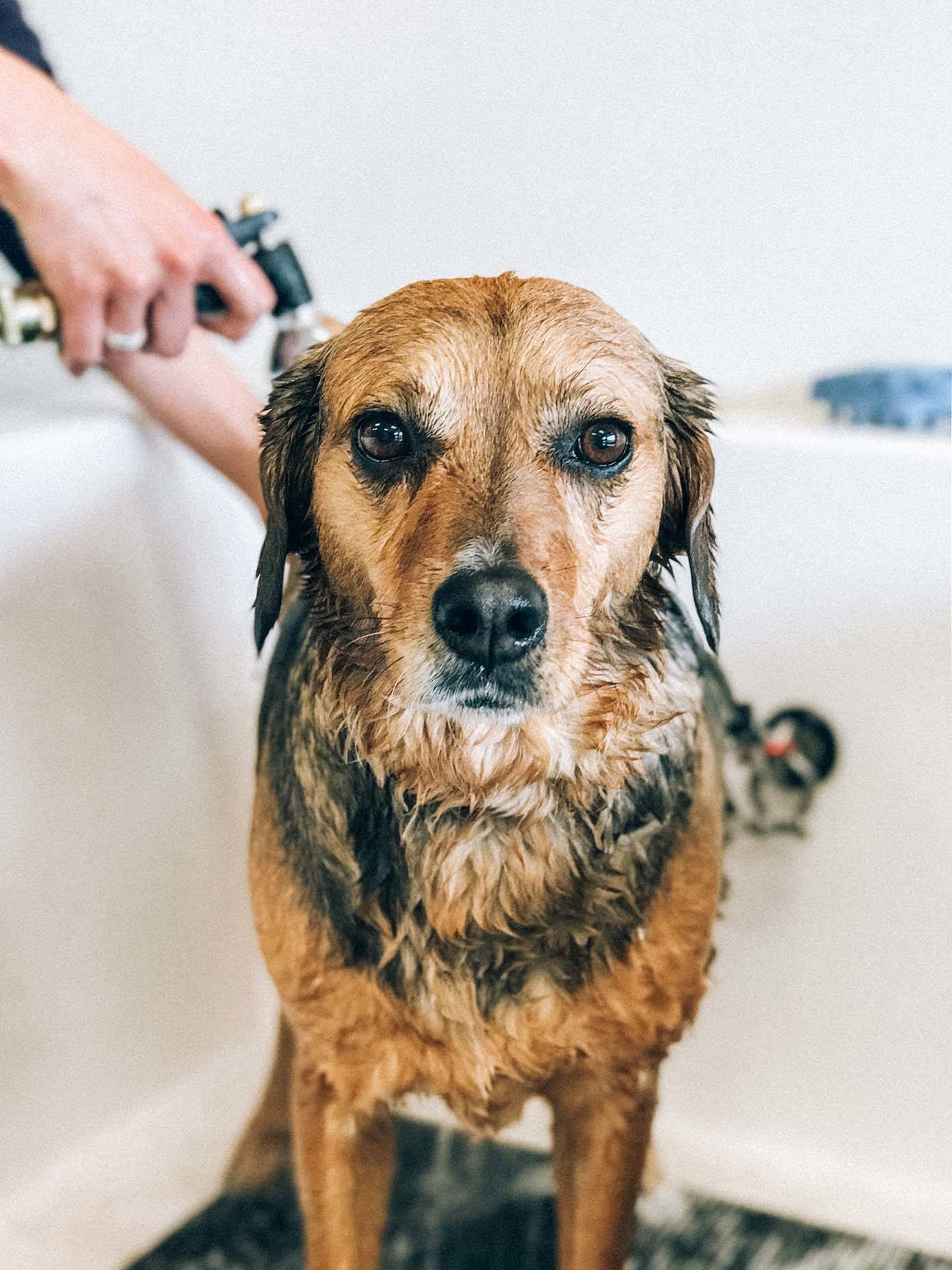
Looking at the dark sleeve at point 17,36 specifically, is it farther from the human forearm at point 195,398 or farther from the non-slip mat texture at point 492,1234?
Answer: the non-slip mat texture at point 492,1234

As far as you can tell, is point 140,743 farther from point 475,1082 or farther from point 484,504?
point 484,504

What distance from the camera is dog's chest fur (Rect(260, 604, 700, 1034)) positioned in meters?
0.77

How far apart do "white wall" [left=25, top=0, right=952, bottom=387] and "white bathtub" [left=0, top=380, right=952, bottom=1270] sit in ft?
0.41

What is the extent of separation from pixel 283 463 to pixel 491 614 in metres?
0.22

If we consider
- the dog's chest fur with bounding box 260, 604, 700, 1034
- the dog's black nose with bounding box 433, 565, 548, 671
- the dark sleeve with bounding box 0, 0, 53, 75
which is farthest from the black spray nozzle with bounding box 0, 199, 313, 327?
the dog's black nose with bounding box 433, 565, 548, 671

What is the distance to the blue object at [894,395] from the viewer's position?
3.41 feet

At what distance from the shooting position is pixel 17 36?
109cm

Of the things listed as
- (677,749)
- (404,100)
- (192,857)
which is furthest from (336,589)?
(192,857)

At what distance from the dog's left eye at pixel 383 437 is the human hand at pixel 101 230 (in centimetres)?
39

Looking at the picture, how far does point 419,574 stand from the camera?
2.13 ft

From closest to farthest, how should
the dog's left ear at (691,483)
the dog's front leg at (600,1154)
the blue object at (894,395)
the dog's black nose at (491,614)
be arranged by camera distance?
1. the dog's black nose at (491,614)
2. the dog's left ear at (691,483)
3. the dog's front leg at (600,1154)
4. the blue object at (894,395)

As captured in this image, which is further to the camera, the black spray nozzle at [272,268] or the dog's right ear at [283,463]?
the black spray nozzle at [272,268]

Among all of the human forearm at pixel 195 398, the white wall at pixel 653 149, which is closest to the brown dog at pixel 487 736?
the white wall at pixel 653 149

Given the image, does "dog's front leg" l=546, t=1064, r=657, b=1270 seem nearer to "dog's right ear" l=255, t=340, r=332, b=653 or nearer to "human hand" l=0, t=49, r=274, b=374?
"dog's right ear" l=255, t=340, r=332, b=653
